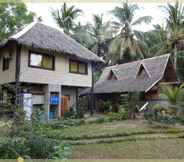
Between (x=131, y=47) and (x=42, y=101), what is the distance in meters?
16.1

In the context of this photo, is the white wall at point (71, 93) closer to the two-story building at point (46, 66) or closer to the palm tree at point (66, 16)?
the two-story building at point (46, 66)

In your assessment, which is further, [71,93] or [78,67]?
[71,93]

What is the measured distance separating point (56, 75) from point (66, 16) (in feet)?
53.0

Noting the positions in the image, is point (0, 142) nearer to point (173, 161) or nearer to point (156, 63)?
point (173, 161)

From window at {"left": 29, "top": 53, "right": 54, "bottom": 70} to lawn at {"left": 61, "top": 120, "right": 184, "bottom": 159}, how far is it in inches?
264

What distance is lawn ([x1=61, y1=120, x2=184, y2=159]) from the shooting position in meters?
7.94

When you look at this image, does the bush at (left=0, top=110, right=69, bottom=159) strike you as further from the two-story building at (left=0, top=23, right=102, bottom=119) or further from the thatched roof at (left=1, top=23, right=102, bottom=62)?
the thatched roof at (left=1, top=23, right=102, bottom=62)

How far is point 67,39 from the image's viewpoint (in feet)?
65.8

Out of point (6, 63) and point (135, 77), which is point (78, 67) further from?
point (135, 77)

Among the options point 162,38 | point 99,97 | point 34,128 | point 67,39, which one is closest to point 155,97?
point 99,97

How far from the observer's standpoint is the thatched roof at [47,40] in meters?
15.5

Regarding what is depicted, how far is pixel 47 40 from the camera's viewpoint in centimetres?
1723

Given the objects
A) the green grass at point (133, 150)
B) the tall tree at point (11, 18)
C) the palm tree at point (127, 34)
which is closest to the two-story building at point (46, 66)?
the green grass at point (133, 150)

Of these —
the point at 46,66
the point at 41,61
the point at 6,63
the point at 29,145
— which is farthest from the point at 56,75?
the point at 29,145
